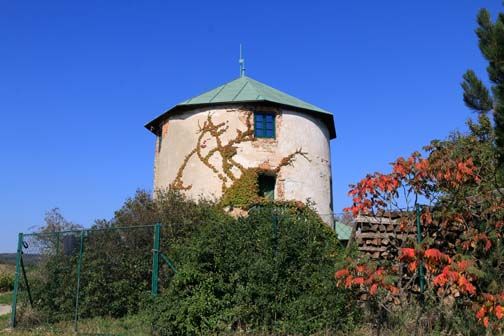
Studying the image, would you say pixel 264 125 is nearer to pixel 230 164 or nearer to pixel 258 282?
pixel 230 164

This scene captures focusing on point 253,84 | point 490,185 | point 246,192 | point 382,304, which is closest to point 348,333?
point 382,304

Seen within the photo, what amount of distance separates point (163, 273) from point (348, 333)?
4481 mm

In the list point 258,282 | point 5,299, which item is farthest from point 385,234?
point 5,299

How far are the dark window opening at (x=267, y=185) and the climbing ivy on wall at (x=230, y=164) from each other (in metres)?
0.37

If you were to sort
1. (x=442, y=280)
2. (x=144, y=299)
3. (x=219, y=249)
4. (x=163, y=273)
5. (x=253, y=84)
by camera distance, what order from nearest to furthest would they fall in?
(x=442, y=280) → (x=219, y=249) → (x=144, y=299) → (x=163, y=273) → (x=253, y=84)

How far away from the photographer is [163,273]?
11086 mm

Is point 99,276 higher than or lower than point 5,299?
higher

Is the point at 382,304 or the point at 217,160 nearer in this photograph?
the point at 382,304

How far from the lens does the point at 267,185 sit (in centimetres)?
1948

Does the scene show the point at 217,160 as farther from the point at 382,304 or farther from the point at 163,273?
the point at 382,304

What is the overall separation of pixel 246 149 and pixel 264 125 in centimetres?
136

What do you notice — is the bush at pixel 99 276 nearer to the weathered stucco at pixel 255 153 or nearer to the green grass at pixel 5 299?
the weathered stucco at pixel 255 153

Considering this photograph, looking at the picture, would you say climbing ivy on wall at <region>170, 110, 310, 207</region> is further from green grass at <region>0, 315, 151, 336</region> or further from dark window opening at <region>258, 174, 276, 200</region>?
green grass at <region>0, 315, 151, 336</region>

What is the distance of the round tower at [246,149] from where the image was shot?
19.1 m
